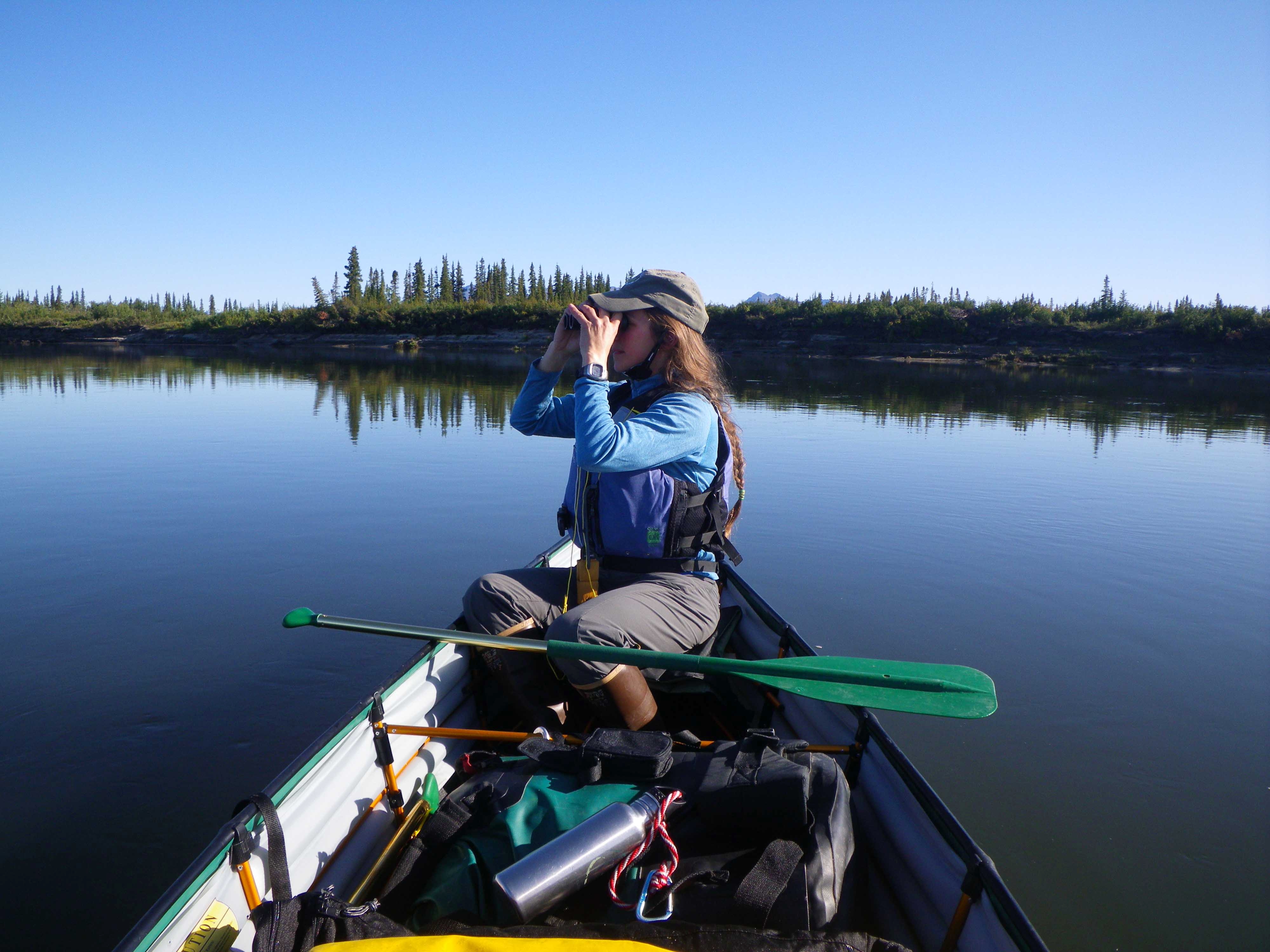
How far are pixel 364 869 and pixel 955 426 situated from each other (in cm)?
1550

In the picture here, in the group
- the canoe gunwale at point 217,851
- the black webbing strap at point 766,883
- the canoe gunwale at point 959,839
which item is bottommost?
the black webbing strap at point 766,883

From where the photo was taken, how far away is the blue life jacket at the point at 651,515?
2.89 m

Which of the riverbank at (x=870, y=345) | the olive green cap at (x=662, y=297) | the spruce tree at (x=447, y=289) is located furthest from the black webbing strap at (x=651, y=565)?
the spruce tree at (x=447, y=289)

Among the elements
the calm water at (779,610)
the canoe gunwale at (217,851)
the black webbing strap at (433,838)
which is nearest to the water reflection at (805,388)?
the calm water at (779,610)

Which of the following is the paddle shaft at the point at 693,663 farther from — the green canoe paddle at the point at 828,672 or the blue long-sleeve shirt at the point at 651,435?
the blue long-sleeve shirt at the point at 651,435

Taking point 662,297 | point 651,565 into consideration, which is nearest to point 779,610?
Answer: point 651,565

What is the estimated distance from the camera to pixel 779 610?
5816 mm

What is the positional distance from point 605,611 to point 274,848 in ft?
3.79

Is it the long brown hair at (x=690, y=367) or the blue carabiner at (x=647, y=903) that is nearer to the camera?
the blue carabiner at (x=647, y=903)

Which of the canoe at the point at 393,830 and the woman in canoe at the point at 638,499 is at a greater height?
the woman in canoe at the point at 638,499

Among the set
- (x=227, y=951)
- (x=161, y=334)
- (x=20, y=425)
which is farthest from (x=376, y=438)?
(x=161, y=334)

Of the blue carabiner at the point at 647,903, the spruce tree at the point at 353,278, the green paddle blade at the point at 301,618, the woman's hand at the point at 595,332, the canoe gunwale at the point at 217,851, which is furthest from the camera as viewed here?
the spruce tree at the point at 353,278

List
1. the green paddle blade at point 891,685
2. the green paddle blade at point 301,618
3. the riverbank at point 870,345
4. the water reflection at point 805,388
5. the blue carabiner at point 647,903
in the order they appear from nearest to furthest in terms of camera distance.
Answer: the blue carabiner at point 647,903 < the green paddle blade at point 891,685 < the green paddle blade at point 301,618 < the water reflection at point 805,388 < the riverbank at point 870,345

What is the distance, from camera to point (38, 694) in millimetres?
4031
